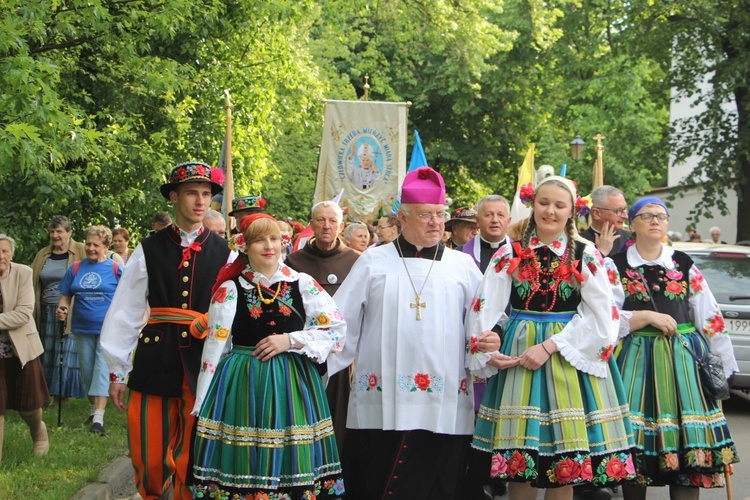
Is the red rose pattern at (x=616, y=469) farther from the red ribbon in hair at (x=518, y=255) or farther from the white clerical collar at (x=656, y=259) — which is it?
the white clerical collar at (x=656, y=259)

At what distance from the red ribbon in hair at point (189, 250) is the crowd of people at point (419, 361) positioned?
13mm

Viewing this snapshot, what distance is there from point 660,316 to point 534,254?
3.71 feet

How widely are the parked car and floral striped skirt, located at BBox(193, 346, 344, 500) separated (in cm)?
Result: 595

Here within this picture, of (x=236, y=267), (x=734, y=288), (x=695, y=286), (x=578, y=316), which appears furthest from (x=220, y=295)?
(x=734, y=288)

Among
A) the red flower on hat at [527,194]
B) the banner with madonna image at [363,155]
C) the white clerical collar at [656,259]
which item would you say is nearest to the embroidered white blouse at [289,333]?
the red flower on hat at [527,194]

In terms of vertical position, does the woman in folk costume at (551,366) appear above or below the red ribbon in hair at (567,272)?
below

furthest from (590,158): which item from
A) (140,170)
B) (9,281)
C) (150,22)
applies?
(9,281)

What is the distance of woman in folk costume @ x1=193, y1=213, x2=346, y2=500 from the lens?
518 centimetres

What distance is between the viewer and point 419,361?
5332mm

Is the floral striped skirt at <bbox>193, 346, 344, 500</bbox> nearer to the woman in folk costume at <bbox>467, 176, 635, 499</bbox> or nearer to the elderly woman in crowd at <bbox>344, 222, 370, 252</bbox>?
the woman in folk costume at <bbox>467, 176, 635, 499</bbox>

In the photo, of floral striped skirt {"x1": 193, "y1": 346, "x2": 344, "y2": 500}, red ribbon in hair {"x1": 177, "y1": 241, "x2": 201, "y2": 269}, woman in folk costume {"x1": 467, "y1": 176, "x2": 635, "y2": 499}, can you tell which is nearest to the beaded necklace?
woman in folk costume {"x1": 467, "y1": 176, "x2": 635, "y2": 499}

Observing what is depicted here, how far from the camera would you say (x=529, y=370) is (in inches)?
205

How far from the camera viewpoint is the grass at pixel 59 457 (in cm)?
674

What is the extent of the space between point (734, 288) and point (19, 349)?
23.2 feet
